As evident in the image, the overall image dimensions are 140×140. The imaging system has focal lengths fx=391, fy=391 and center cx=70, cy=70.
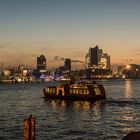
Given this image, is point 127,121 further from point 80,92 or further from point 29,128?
point 80,92

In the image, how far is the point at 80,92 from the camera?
11325 centimetres

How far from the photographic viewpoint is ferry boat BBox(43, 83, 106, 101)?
110 meters

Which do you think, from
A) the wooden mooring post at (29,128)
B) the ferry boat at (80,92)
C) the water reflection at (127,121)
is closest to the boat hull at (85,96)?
the ferry boat at (80,92)

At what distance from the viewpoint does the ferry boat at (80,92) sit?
110062 mm

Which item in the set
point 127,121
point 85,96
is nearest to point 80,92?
point 85,96

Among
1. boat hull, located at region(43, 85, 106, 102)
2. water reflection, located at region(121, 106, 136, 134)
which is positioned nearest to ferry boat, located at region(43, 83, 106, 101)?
boat hull, located at region(43, 85, 106, 102)

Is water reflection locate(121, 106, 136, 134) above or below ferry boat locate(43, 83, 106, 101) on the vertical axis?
below

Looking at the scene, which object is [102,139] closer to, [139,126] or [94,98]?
[139,126]

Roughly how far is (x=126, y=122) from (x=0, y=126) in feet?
68.0

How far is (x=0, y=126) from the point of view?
59.8 meters

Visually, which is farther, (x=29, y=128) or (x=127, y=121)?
(x=127, y=121)

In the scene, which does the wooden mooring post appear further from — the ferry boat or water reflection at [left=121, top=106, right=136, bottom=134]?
the ferry boat

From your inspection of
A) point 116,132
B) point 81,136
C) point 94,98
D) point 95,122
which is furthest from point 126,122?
point 94,98

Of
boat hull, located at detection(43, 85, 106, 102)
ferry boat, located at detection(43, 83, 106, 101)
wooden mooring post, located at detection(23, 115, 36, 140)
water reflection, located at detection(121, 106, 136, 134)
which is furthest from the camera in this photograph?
boat hull, located at detection(43, 85, 106, 102)
